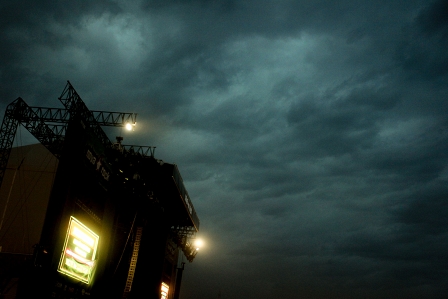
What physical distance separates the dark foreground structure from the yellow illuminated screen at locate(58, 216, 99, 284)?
0.05 m

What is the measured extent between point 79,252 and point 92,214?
121 inches

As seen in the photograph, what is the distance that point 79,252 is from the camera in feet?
65.9

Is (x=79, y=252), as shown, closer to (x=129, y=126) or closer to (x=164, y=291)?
(x=129, y=126)

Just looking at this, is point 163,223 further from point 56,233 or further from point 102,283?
point 56,233

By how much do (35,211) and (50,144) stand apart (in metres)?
10.1

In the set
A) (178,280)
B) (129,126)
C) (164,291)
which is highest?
(129,126)

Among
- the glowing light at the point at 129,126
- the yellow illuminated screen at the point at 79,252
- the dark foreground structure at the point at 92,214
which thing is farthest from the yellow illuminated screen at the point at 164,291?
the glowing light at the point at 129,126

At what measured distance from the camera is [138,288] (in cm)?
3394

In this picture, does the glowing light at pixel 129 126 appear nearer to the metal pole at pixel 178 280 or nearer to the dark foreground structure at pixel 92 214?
the dark foreground structure at pixel 92 214

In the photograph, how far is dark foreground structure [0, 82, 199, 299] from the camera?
59.2 feet

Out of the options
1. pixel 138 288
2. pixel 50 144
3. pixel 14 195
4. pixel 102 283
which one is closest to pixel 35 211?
pixel 14 195

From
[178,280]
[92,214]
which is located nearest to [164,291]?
[178,280]

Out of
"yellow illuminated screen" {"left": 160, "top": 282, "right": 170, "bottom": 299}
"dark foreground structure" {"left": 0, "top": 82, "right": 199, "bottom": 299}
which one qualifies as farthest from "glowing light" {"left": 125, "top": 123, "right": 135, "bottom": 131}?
"yellow illuminated screen" {"left": 160, "top": 282, "right": 170, "bottom": 299}

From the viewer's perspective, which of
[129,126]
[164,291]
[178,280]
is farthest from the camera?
[178,280]
